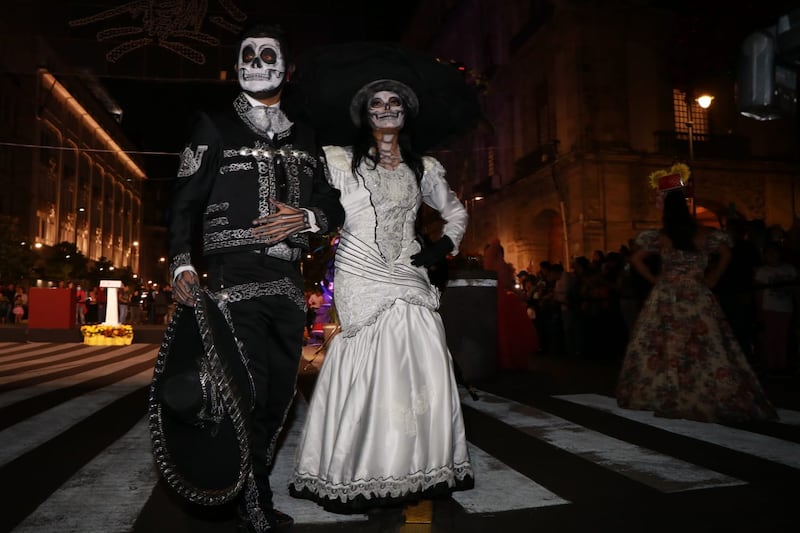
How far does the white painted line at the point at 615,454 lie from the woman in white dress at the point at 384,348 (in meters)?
1.24

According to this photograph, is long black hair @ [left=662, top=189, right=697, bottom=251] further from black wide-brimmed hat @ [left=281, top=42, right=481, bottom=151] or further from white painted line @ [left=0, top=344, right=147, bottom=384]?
white painted line @ [left=0, top=344, right=147, bottom=384]

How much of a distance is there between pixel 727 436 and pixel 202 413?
363cm

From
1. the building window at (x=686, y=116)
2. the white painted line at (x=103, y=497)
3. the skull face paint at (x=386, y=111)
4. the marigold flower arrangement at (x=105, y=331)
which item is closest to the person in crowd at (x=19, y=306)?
the marigold flower arrangement at (x=105, y=331)

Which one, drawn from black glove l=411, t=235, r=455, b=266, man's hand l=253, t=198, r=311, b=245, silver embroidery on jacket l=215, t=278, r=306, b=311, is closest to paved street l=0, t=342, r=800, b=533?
silver embroidery on jacket l=215, t=278, r=306, b=311

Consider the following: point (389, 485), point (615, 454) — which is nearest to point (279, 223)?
point (389, 485)

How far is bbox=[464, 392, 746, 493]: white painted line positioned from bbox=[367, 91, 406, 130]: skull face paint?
222 cm

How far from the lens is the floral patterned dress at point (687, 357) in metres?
5.09

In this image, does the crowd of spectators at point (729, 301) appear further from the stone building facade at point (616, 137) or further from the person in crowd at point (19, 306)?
the person in crowd at point (19, 306)

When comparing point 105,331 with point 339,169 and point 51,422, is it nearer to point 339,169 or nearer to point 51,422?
point 51,422

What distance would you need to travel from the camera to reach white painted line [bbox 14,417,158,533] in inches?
110

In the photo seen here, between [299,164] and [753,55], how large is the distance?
1819 mm

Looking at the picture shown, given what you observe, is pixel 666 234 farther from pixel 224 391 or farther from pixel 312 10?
pixel 312 10

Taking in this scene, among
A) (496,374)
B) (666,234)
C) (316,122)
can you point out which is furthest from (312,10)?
(316,122)

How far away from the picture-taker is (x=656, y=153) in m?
21.8
